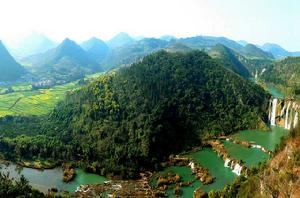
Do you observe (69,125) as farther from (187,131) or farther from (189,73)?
(189,73)

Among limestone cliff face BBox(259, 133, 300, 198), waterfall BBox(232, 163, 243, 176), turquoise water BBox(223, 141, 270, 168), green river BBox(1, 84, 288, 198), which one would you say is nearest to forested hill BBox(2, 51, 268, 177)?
green river BBox(1, 84, 288, 198)

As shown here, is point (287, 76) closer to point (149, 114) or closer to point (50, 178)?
point (149, 114)

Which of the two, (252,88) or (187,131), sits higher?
(252,88)

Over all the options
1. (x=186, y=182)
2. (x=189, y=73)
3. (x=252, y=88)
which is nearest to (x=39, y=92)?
(x=189, y=73)

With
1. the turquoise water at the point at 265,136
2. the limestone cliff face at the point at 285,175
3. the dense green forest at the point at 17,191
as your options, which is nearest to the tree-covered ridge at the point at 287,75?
the turquoise water at the point at 265,136

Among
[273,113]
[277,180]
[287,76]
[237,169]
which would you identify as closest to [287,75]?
[287,76]

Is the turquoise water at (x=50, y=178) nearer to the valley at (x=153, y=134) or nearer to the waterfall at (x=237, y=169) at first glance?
the valley at (x=153, y=134)

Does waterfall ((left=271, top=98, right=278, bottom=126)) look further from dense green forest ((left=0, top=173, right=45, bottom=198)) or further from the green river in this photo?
dense green forest ((left=0, top=173, right=45, bottom=198))
